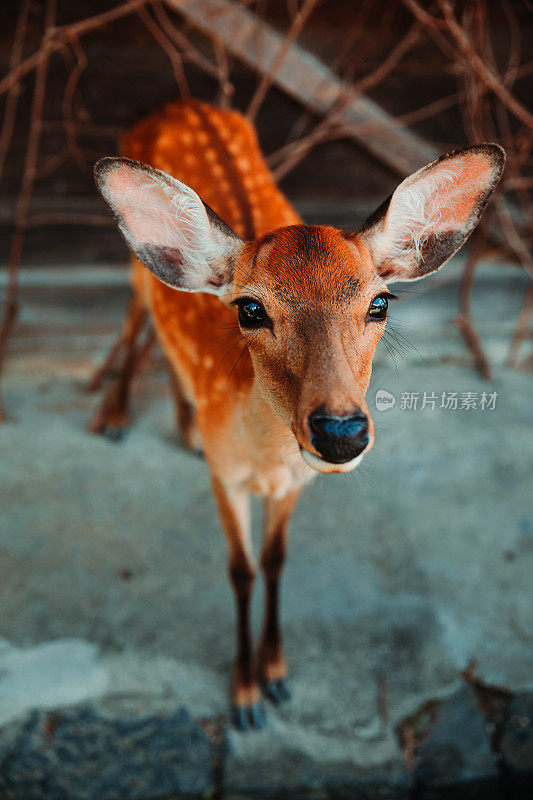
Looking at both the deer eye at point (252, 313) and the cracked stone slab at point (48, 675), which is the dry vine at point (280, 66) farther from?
the deer eye at point (252, 313)

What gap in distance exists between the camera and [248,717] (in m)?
2.25

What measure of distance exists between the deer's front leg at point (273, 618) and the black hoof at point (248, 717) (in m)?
0.10

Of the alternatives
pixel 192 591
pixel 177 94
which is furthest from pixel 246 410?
pixel 177 94

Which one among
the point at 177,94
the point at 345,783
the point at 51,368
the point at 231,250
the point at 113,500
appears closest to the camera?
the point at 231,250

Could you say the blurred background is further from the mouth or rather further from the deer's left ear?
the mouth

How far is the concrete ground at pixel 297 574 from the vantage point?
227 cm

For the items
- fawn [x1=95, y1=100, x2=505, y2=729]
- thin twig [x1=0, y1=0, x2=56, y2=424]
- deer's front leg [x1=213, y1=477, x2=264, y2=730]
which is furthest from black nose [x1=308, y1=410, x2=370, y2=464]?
thin twig [x1=0, y1=0, x2=56, y2=424]

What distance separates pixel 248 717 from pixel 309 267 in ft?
5.18

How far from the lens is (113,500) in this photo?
9.91 feet

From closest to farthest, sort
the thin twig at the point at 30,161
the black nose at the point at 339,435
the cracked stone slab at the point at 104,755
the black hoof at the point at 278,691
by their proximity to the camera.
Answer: the black nose at the point at 339,435 < the cracked stone slab at the point at 104,755 < the black hoof at the point at 278,691 < the thin twig at the point at 30,161

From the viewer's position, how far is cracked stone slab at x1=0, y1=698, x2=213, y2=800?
206 cm

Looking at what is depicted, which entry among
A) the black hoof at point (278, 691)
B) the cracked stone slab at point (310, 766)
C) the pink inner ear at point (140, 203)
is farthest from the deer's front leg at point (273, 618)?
the pink inner ear at point (140, 203)

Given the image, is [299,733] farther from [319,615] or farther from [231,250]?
[231,250]

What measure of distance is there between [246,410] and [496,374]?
2.37 meters
